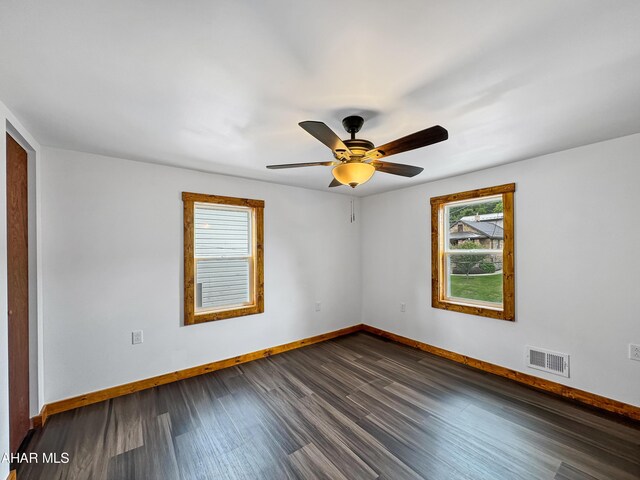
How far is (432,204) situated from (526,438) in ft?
8.78

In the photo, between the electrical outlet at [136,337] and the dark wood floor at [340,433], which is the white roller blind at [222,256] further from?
the dark wood floor at [340,433]

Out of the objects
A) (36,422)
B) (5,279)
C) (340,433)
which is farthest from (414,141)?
(36,422)

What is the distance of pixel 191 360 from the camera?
3236 mm

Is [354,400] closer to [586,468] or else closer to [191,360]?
[586,468]

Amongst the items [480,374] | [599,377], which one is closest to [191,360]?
[480,374]

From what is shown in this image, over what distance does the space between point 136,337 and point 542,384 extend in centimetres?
428

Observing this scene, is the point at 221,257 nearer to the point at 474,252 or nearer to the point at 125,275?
the point at 125,275

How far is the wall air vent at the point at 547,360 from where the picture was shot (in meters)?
2.74

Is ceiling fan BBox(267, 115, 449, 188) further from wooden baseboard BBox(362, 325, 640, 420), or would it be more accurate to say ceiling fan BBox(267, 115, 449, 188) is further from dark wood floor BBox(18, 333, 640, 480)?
wooden baseboard BBox(362, 325, 640, 420)

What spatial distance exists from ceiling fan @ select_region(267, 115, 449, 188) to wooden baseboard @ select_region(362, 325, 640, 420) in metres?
2.61

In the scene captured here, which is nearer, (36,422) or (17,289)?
(17,289)

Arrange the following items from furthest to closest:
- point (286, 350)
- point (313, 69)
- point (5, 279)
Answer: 1. point (286, 350)
2. point (5, 279)
3. point (313, 69)

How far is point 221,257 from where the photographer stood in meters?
3.54

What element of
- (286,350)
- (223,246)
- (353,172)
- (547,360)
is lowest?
(286,350)
